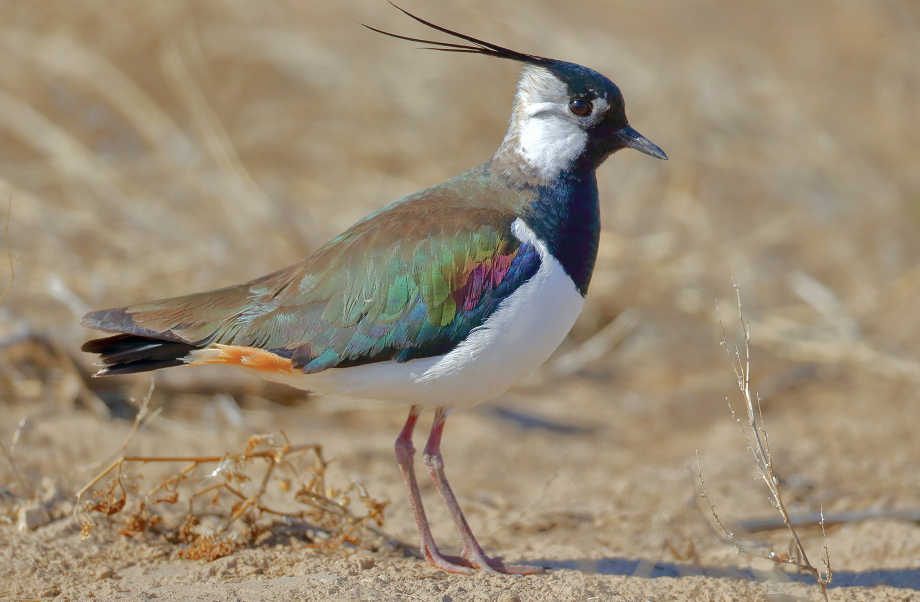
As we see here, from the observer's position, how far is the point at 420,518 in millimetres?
3881

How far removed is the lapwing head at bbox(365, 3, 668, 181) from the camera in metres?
3.83

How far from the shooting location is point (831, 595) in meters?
3.63

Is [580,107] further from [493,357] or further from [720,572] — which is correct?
[720,572]

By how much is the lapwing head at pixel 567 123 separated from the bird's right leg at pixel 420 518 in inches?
48.0

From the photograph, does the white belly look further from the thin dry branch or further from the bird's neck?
the thin dry branch

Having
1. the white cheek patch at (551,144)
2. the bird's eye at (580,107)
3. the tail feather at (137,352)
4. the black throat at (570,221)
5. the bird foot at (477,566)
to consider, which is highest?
the bird's eye at (580,107)

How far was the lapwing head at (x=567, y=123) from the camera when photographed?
12.6 feet

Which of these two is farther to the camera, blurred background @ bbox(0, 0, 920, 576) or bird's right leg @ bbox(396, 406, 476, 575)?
blurred background @ bbox(0, 0, 920, 576)

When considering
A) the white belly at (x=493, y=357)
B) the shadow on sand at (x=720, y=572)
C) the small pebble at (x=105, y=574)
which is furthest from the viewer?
the shadow on sand at (x=720, y=572)

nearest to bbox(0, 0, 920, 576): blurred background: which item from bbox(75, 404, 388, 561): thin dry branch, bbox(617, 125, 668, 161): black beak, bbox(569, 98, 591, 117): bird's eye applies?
bbox(75, 404, 388, 561): thin dry branch

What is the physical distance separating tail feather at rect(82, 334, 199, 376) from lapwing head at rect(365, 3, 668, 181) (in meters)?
1.61

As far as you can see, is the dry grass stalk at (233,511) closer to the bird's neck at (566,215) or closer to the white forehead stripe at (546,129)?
the bird's neck at (566,215)

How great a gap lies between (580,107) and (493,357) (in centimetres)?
117

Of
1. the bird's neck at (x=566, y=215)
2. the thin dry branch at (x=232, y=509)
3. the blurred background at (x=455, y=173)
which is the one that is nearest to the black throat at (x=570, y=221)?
the bird's neck at (x=566, y=215)
